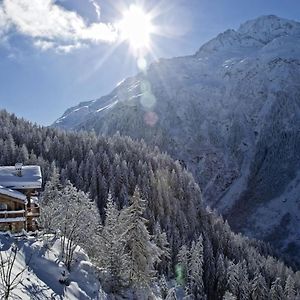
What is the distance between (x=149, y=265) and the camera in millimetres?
47344

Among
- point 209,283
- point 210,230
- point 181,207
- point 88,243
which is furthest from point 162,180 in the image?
point 88,243

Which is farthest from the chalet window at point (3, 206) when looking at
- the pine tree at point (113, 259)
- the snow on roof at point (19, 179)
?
the pine tree at point (113, 259)

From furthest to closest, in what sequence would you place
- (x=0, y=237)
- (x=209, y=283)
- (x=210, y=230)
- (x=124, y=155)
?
(x=124, y=155)
(x=210, y=230)
(x=209, y=283)
(x=0, y=237)

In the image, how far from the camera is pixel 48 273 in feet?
108

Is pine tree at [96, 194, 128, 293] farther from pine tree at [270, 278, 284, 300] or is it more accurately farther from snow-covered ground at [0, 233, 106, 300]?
pine tree at [270, 278, 284, 300]

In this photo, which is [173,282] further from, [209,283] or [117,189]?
[117,189]

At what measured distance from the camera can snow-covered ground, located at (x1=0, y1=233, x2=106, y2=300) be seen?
28.4 metres

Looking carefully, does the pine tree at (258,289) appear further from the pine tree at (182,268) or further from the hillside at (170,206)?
the pine tree at (182,268)

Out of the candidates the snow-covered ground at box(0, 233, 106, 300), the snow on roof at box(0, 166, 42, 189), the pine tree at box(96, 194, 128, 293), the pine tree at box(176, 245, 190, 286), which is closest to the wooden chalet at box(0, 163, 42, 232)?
the snow on roof at box(0, 166, 42, 189)

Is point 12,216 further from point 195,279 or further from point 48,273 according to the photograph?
point 195,279

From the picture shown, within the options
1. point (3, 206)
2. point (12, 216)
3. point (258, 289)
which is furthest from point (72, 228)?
point (258, 289)

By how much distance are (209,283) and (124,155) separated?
7084 centimetres

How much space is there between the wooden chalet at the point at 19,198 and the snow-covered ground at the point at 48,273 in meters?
4.15

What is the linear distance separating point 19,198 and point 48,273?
42.5 feet
